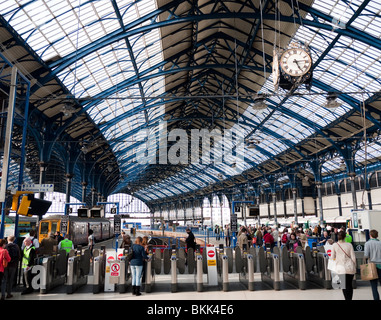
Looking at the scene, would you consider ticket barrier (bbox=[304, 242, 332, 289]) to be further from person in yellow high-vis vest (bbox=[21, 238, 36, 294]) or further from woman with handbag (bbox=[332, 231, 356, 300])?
person in yellow high-vis vest (bbox=[21, 238, 36, 294])

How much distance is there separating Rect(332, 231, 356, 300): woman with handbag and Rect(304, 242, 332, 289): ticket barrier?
2580 millimetres

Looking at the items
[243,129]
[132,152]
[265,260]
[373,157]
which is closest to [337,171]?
[373,157]

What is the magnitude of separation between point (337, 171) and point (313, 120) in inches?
765

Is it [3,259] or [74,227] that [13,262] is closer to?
[3,259]

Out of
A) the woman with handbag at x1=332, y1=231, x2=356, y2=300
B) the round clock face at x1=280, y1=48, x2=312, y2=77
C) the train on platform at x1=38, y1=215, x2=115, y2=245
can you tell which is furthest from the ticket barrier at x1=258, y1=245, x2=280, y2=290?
the train on platform at x1=38, y1=215, x2=115, y2=245

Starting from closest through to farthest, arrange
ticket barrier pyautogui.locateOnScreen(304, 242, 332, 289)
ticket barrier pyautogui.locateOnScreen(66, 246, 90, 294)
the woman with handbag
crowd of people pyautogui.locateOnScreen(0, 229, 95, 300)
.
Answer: the woman with handbag < crowd of people pyautogui.locateOnScreen(0, 229, 95, 300) < ticket barrier pyautogui.locateOnScreen(66, 246, 90, 294) < ticket barrier pyautogui.locateOnScreen(304, 242, 332, 289)

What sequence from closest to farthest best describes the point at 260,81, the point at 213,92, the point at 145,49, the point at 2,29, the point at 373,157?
the point at 2,29
the point at 145,49
the point at 260,81
the point at 213,92
the point at 373,157

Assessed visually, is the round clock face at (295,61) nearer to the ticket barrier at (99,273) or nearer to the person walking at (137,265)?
the person walking at (137,265)

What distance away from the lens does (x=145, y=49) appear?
848 inches

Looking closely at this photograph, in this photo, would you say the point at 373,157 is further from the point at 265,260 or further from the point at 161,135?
the point at 265,260

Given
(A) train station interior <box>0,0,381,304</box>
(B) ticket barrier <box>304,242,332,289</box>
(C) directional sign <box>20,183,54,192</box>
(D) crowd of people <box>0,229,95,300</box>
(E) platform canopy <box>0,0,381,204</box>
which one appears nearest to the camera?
(D) crowd of people <box>0,229,95,300</box>

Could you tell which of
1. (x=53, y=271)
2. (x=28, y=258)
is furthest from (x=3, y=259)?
(x=53, y=271)

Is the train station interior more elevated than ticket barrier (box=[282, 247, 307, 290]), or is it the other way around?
the train station interior

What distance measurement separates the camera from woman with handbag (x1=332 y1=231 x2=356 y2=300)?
724 cm
